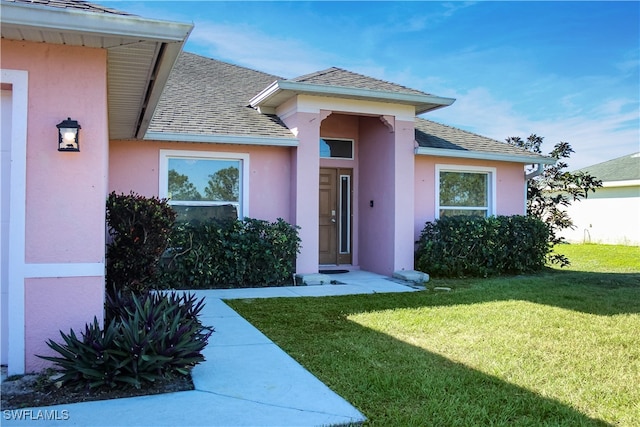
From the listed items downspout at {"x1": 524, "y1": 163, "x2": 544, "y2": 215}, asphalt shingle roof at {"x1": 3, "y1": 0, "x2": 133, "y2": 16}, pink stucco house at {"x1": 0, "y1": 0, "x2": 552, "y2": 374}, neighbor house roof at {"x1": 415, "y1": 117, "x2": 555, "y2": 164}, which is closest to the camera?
asphalt shingle roof at {"x1": 3, "y1": 0, "x2": 133, "y2": 16}

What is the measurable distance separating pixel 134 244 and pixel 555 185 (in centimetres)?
1179

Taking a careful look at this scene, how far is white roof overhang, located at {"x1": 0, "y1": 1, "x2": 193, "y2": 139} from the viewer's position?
373cm

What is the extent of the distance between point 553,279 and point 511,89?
1110cm

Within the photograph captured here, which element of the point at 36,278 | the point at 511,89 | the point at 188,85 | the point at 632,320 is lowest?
the point at 632,320

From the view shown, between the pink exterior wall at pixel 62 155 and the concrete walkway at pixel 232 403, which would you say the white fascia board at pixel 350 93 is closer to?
the pink exterior wall at pixel 62 155

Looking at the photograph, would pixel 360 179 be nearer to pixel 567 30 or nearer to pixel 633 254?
pixel 567 30

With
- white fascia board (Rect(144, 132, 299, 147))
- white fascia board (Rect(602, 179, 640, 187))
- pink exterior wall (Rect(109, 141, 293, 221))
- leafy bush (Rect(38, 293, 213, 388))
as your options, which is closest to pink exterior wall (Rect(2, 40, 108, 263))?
leafy bush (Rect(38, 293, 213, 388))

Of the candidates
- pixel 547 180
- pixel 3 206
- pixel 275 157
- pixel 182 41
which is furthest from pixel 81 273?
pixel 547 180

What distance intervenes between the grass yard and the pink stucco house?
238 centimetres

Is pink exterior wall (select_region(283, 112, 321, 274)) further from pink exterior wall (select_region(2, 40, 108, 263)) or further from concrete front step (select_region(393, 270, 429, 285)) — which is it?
pink exterior wall (select_region(2, 40, 108, 263))

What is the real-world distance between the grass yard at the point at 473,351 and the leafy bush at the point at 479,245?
169 cm

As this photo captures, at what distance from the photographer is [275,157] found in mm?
10445

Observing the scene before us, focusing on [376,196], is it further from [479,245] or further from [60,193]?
[60,193]

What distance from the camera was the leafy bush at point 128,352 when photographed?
383 centimetres
